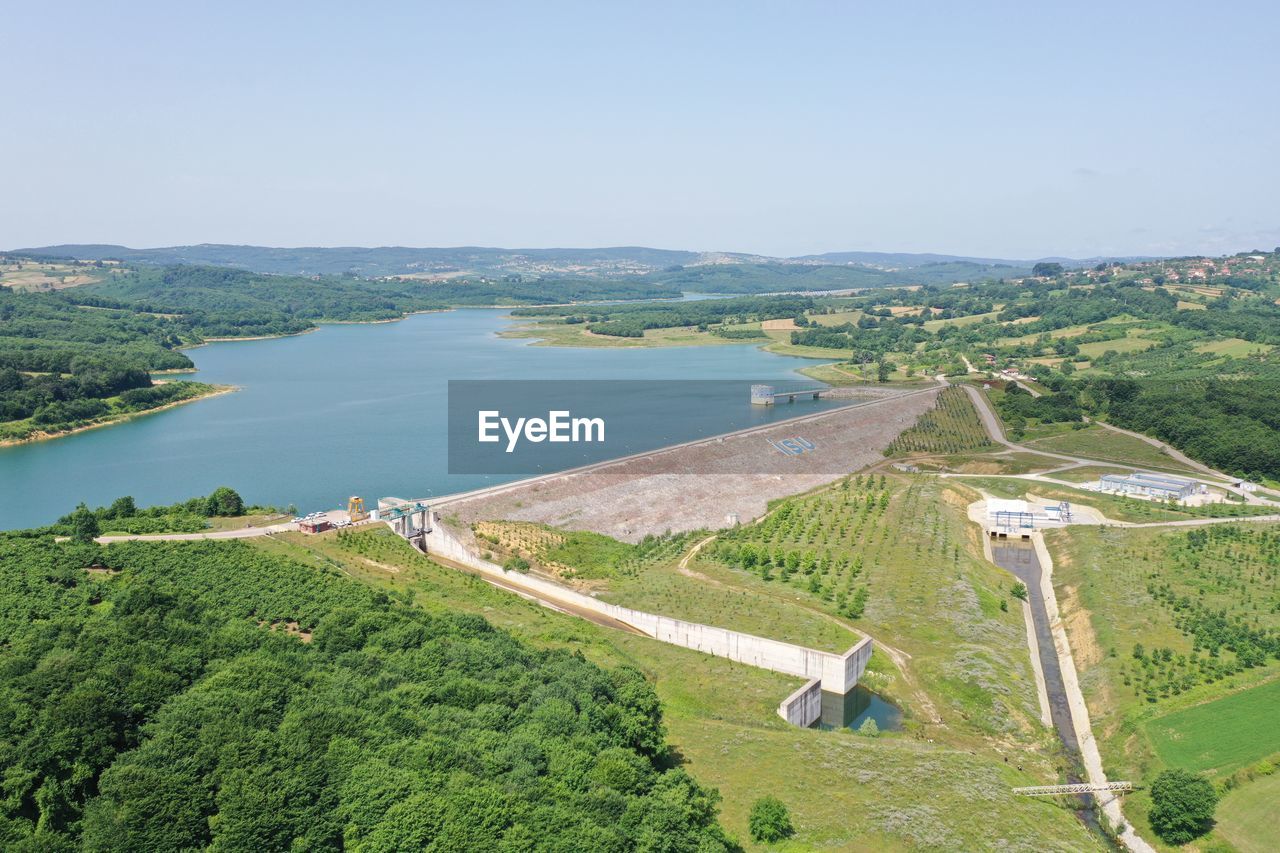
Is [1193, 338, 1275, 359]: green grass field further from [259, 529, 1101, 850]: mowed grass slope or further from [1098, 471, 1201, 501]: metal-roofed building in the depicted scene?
[259, 529, 1101, 850]: mowed grass slope

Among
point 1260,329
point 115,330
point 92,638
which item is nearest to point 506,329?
point 115,330

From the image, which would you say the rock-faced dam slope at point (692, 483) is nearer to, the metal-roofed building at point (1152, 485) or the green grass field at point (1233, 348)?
the metal-roofed building at point (1152, 485)

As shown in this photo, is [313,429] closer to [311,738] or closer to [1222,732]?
[311,738]

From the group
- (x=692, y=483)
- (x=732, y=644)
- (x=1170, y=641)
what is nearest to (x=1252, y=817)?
(x=1170, y=641)

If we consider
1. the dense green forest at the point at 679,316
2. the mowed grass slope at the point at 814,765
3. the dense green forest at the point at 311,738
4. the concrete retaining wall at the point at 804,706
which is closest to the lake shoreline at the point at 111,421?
the mowed grass slope at the point at 814,765

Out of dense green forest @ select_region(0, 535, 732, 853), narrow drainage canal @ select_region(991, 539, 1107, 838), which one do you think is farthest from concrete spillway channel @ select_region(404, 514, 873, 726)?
dense green forest @ select_region(0, 535, 732, 853)
